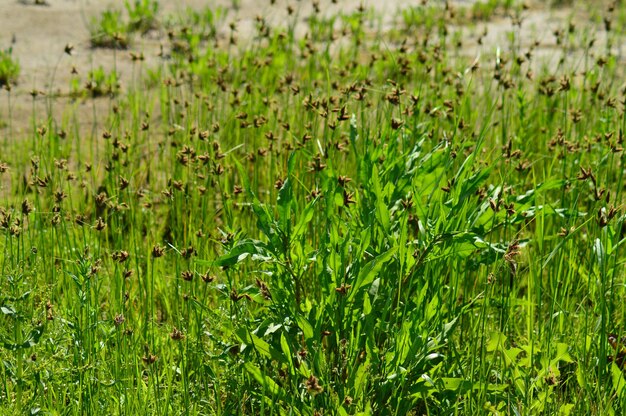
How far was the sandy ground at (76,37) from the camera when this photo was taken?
5.38 metres

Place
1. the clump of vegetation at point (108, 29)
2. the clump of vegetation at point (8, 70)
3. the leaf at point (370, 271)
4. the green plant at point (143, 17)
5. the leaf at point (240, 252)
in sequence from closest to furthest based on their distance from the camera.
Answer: the leaf at point (370, 271)
the leaf at point (240, 252)
the clump of vegetation at point (8, 70)
the clump of vegetation at point (108, 29)
the green plant at point (143, 17)

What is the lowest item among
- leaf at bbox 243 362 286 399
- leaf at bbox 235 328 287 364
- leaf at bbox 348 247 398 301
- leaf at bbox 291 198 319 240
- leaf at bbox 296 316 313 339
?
leaf at bbox 243 362 286 399

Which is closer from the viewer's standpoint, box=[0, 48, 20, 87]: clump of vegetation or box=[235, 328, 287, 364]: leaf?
box=[235, 328, 287, 364]: leaf

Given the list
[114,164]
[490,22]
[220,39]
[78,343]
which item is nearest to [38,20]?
[220,39]

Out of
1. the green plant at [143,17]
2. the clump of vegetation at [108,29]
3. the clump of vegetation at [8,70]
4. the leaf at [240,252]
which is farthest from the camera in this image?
the green plant at [143,17]

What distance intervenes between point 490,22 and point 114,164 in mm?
4244

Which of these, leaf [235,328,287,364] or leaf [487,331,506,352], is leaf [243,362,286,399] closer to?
leaf [235,328,287,364]

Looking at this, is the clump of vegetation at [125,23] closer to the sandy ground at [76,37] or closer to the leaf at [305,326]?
the sandy ground at [76,37]

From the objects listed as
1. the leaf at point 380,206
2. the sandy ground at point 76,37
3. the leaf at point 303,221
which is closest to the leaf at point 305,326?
the leaf at point 303,221

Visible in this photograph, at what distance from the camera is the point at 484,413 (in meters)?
2.73

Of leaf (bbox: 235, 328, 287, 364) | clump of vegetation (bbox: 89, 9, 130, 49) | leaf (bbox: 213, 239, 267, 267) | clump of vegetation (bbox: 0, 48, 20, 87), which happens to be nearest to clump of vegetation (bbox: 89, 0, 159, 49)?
clump of vegetation (bbox: 89, 9, 130, 49)

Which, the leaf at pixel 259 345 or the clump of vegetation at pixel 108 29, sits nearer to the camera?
the leaf at pixel 259 345

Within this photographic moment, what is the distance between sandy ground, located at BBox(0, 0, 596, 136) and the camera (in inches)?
212

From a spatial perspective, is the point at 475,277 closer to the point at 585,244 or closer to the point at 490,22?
the point at 585,244
